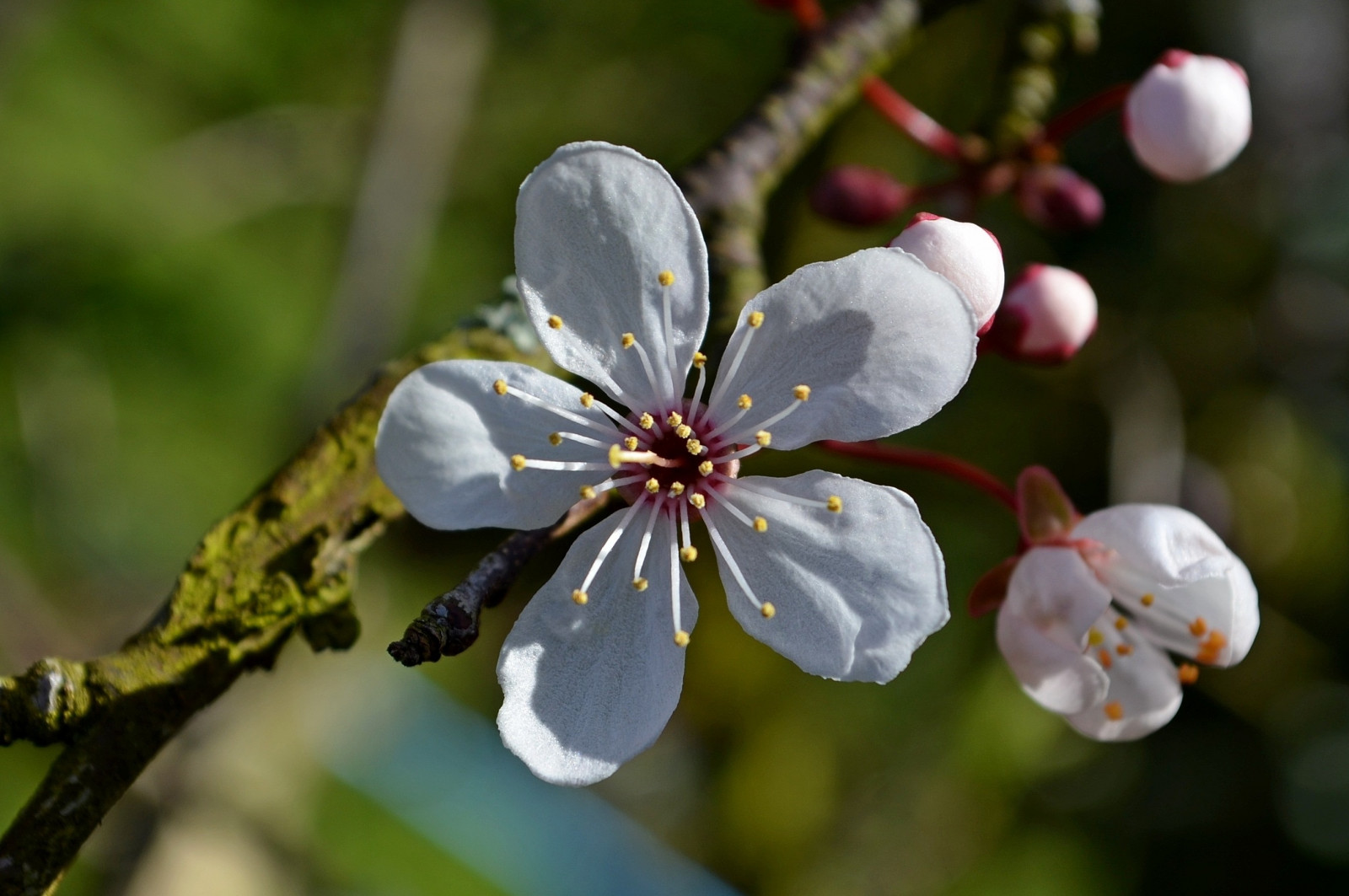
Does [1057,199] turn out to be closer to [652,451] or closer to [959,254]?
[959,254]

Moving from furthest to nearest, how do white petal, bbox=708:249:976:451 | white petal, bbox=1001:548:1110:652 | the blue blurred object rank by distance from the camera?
1. the blue blurred object
2. white petal, bbox=1001:548:1110:652
3. white petal, bbox=708:249:976:451

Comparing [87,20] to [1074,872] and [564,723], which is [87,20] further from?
[1074,872]

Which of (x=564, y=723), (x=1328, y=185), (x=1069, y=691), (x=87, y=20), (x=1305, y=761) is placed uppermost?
(x=87, y=20)

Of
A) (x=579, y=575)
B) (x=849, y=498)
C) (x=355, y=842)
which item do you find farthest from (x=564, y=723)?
(x=355, y=842)

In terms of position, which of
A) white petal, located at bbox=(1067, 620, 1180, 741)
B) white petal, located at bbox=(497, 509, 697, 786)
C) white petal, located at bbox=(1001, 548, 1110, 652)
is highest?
white petal, located at bbox=(497, 509, 697, 786)

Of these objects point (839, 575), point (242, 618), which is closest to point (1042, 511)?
point (839, 575)

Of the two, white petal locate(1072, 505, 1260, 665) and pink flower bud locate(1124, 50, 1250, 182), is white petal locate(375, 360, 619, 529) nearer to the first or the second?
white petal locate(1072, 505, 1260, 665)

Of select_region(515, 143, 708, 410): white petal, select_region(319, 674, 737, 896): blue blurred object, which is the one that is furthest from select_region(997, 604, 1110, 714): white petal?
select_region(319, 674, 737, 896): blue blurred object
